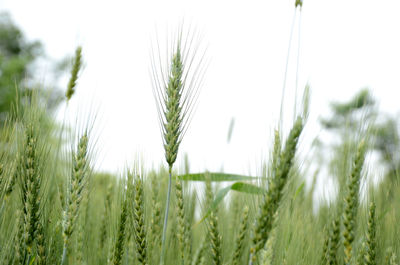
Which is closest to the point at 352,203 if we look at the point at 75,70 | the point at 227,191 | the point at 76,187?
the point at 227,191

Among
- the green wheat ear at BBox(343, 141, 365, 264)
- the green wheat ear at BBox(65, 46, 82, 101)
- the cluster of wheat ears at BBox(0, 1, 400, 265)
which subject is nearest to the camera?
the cluster of wheat ears at BBox(0, 1, 400, 265)

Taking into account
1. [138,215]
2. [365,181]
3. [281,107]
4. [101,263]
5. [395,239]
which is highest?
[281,107]

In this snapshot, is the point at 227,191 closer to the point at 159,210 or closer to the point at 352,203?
the point at 159,210

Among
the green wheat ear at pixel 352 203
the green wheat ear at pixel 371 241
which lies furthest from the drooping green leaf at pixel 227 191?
the green wheat ear at pixel 371 241

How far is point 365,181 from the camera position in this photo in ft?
4.02

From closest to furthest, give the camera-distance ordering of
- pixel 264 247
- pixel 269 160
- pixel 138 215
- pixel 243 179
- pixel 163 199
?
1. pixel 264 247
2. pixel 269 160
3. pixel 138 215
4. pixel 243 179
5. pixel 163 199

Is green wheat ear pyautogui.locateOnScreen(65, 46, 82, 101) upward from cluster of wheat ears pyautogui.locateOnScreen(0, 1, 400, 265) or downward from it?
upward

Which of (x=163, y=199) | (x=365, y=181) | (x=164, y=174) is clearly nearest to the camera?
(x=365, y=181)

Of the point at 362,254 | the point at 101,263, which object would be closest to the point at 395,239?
the point at 362,254

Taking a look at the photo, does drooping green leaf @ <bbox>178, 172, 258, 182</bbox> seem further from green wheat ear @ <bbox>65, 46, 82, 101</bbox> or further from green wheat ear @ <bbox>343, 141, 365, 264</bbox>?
green wheat ear @ <bbox>65, 46, 82, 101</bbox>

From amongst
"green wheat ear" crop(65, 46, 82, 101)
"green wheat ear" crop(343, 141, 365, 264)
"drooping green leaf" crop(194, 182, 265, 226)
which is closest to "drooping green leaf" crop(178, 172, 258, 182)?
"drooping green leaf" crop(194, 182, 265, 226)

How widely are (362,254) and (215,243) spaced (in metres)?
0.47

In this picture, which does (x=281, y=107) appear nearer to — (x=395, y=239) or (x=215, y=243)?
(x=215, y=243)

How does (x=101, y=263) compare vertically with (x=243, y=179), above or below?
below
